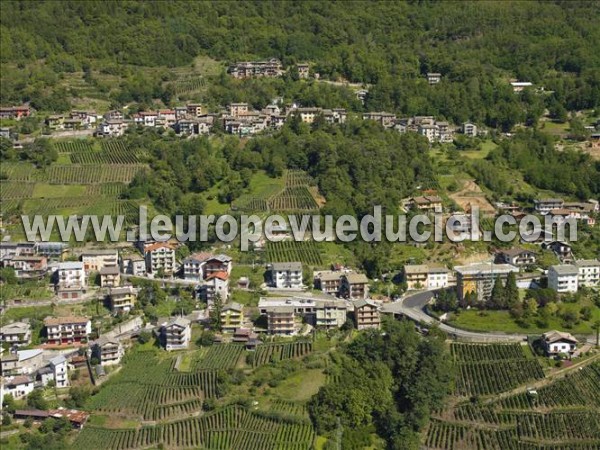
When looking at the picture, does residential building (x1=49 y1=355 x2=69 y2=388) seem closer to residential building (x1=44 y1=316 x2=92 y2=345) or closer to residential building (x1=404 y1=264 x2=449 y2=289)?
residential building (x1=44 y1=316 x2=92 y2=345)

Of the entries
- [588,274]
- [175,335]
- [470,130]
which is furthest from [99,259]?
[470,130]

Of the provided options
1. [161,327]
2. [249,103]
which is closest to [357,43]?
[249,103]

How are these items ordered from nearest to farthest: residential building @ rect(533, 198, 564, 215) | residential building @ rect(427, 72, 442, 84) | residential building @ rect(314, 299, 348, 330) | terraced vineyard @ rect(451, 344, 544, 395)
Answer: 1. terraced vineyard @ rect(451, 344, 544, 395)
2. residential building @ rect(314, 299, 348, 330)
3. residential building @ rect(533, 198, 564, 215)
4. residential building @ rect(427, 72, 442, 84)

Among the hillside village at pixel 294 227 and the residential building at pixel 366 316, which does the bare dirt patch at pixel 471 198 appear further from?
the residential building at pixel 366 316

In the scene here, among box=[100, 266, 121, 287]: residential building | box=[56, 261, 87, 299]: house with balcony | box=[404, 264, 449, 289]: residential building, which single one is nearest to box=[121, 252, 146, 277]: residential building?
box=[100, 266, 121, 287]: residential building

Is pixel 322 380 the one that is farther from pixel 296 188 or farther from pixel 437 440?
pixel 296 188

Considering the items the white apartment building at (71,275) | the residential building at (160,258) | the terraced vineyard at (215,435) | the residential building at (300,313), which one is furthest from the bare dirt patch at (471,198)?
the terraced vineyard at (215,435)

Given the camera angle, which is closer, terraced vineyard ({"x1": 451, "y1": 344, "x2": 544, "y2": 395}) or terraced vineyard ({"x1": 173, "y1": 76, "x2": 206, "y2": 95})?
terraced vineyard ({"x1": 451, "y1": 344, "x2": 544, "y2": 395})
